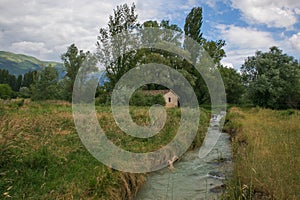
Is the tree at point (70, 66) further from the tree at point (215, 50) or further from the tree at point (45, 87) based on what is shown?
the tree at point (215, 50)

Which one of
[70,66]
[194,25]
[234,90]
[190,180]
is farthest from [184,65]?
[190,180]

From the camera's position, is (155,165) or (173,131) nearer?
(155,165)

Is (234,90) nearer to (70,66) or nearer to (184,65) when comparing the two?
(184,65)

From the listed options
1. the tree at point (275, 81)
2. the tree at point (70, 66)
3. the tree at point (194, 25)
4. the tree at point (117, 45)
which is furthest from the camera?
the tree at point (70, 66)

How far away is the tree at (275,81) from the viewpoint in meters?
33.6

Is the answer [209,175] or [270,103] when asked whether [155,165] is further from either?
[270,103]

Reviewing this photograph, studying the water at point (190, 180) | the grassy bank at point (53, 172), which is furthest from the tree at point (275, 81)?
the grassy bank at point (53, 172)

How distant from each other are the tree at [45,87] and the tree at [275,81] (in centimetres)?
3524

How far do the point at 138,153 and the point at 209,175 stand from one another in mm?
2534

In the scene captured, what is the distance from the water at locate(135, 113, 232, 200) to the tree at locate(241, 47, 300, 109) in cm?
2668

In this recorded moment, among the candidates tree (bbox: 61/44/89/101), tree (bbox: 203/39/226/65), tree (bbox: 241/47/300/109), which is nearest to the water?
tree (bbox: 241/47/300/109)

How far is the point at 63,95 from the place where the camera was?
45969 millimetres

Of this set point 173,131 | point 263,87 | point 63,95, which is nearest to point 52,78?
point 63,95

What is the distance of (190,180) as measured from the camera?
26.1 ft
